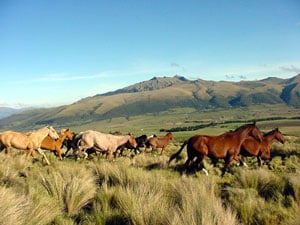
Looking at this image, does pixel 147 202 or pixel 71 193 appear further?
pixel 71 193

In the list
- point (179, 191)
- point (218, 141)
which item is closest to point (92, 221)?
point (179, 191)

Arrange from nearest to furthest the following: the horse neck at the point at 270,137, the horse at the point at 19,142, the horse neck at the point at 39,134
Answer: the horse at the point at 19,142 < the horse neck at the point at 39,134 < the horse neck at the point at 270,137

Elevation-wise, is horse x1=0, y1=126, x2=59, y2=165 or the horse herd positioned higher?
horse x1=0, y1=126, x2=59, y2=165

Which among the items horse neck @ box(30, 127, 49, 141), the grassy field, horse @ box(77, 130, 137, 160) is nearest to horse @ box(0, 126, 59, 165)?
horse neck @ box(30, 127, 49, 141)

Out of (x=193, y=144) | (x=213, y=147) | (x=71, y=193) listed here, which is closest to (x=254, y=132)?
(x=213, y=147)

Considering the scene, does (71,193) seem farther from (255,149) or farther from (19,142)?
(255,149)

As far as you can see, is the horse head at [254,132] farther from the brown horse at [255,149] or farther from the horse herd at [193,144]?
the brown horse at [255,149]

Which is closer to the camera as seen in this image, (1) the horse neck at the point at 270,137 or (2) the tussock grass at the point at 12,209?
(2) the tussock grass at the point at 12,209

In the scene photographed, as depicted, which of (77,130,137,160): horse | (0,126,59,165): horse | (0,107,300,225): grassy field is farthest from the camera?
(77,130,137,160): horse

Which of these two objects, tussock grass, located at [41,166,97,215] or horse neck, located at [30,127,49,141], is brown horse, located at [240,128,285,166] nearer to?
tussock grass, located at [41,166,97,215]

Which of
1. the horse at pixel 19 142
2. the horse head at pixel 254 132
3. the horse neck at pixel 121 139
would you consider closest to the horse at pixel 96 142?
the horse neck at pixel 121 139

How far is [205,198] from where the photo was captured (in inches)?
249

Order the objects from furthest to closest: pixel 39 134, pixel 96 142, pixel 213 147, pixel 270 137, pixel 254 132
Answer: pixel 96 142, pixel 270 137, pixel 39 134, pixel 254 132, pixel 213 147

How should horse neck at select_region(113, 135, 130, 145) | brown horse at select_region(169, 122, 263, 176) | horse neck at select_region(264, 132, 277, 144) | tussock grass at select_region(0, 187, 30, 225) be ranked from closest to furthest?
tussock grass at select_region(0, 187, 30, 225), brown horse at select_region(169, 122, 263, 176), horse neck at select_region(264, 132, 277, 144), horse neck at select_region(113, 135, 130, 145)
